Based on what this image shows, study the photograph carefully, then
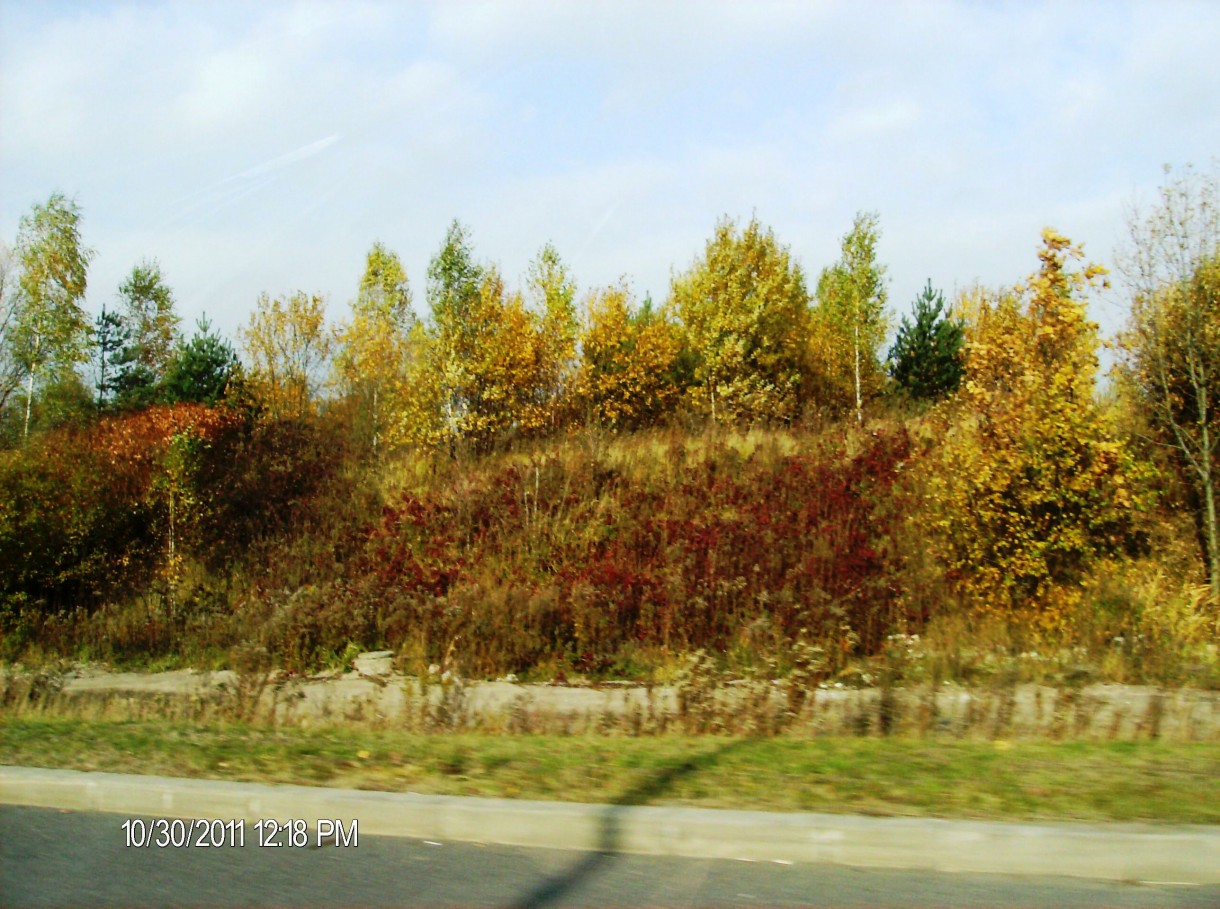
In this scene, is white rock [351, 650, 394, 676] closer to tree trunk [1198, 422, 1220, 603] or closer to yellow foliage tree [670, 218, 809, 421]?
tree trunk [1198, 422, 1220, 603]

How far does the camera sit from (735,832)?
17.5ft

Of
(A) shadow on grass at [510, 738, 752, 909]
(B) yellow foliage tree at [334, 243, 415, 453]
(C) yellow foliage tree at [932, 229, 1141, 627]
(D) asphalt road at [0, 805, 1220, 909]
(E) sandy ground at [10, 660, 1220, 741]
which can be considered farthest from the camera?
(B) yellow foliage tree at [334, 243, 415, 453]

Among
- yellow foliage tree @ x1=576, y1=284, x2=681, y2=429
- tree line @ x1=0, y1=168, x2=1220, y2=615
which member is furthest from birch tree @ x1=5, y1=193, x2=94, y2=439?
yellow foliage tree @ x1=576, y1=284, x2=681, y2=429

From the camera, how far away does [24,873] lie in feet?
17.7

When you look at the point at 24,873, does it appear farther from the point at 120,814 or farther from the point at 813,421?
the point at 813,421

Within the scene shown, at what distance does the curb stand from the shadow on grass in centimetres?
1

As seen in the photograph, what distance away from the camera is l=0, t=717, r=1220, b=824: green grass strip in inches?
229

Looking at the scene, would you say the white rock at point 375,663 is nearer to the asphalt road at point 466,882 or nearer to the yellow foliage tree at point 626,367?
the asphalt road at point 466,882

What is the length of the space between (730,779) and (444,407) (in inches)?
951

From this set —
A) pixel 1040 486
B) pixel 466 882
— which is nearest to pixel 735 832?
pixel 466 882

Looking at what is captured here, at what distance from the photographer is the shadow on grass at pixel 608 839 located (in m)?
4.87

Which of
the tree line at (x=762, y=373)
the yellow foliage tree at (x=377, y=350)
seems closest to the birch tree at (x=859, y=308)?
the tree line at (x=762, y=373)
